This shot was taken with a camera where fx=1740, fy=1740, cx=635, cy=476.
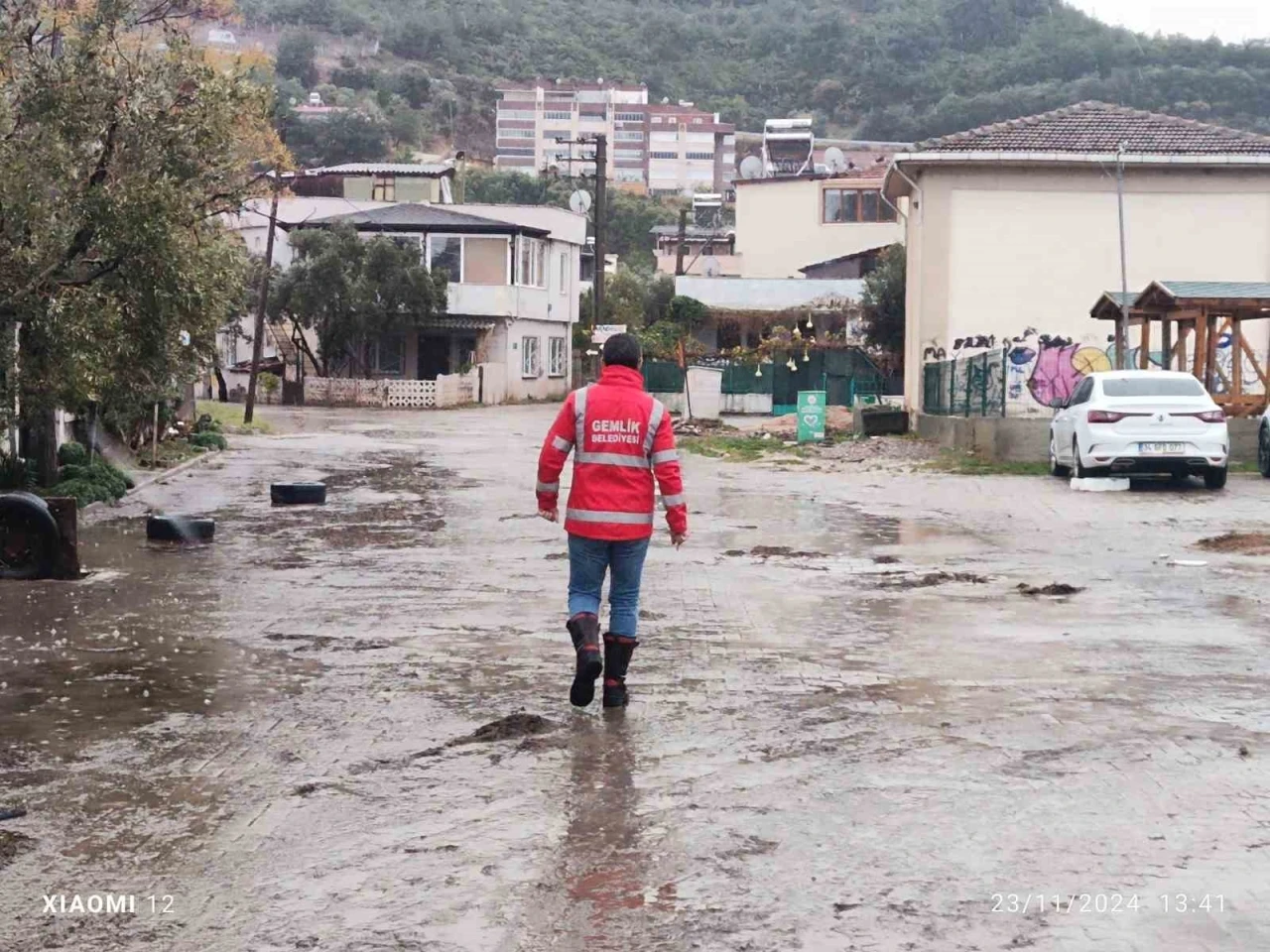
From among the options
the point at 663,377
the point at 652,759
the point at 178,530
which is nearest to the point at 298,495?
the point at 178,530

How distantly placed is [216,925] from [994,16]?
14474cm

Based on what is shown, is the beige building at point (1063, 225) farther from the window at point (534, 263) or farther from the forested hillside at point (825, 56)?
the forested hillside at point (825, 56)

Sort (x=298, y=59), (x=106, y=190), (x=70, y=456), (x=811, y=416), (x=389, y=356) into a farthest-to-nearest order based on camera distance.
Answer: (x=298, y=59)
(x=389, y=356)
(x=811, y=416)
(x=70, y=456)
(x=106, y=190)

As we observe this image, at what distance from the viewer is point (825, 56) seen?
152 m

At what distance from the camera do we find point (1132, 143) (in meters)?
35.6

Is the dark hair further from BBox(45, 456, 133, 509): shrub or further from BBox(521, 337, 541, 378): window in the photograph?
BBox(521, 337, 541, 378): window

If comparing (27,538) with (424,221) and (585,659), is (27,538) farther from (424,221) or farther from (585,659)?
(424,221)


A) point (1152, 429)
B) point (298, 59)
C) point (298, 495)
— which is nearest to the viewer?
point (298, 495)

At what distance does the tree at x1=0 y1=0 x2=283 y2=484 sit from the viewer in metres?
14.9

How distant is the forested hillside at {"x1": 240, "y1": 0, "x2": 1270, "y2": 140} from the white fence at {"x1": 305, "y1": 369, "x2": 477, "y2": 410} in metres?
65.4

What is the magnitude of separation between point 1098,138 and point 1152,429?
52.0 ft

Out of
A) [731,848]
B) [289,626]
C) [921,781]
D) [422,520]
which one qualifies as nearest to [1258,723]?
[921,781]

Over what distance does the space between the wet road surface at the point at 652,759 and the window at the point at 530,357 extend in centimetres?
4927
